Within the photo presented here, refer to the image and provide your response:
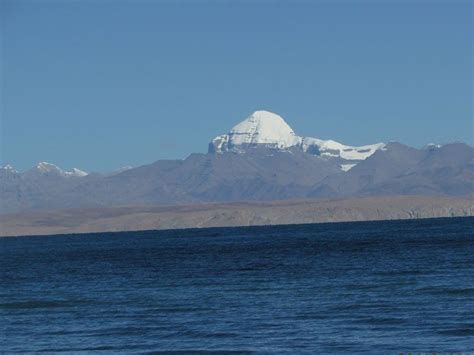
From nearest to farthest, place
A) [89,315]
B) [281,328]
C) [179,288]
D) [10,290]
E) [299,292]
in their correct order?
[281,328], [89,315], [299,292], [179,288], [10,290]

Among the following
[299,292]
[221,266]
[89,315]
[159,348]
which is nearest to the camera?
[159,348]

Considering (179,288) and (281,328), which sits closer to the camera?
(281,328)

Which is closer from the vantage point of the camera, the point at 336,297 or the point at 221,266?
the point at 336,297

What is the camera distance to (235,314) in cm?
5309

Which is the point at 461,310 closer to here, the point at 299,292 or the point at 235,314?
the point at 235,314

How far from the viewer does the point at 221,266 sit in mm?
97625

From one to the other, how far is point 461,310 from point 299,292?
15192 millimetres

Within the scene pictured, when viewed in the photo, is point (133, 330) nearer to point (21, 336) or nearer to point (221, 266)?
point (21, 336)

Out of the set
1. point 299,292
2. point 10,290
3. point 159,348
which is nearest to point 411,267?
point 299,292

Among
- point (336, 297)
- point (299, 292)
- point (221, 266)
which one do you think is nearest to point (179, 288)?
point (299, 292)

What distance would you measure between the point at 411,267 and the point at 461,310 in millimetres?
31601

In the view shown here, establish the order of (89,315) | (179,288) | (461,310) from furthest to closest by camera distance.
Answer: (179,288), (89,315), (461,310)

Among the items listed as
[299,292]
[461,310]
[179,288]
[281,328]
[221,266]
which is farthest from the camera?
[221,266]

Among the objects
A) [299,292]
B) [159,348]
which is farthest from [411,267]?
[159,348]
